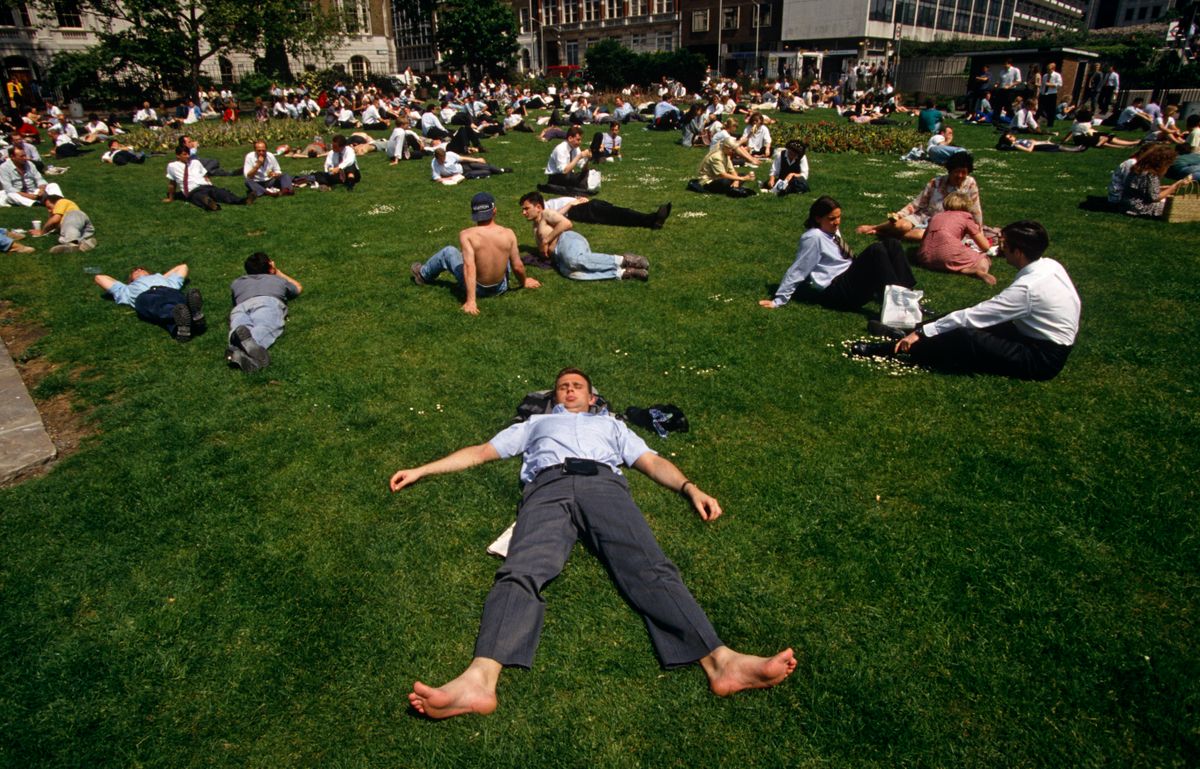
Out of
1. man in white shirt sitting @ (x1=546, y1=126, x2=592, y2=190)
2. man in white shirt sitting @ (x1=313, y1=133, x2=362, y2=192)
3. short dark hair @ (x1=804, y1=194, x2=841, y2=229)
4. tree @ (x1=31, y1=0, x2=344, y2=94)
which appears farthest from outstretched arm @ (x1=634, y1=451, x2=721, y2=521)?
tree @ (x1=31, y1=0, x2=344, y2=94)

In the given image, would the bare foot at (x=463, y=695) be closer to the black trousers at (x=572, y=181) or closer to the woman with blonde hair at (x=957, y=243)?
the woman with blonde hair at (x=957, y=243)

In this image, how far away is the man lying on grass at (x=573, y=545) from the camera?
10.9 feet

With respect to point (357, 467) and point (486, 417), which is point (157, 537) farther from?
point (486, 417)

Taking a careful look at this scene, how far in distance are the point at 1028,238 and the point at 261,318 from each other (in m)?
8.07

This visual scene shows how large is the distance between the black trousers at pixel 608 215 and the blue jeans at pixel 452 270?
12.5 ft

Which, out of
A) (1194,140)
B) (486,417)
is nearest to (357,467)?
(486,417)

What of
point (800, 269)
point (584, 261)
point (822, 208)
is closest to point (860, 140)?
point (822, 208)

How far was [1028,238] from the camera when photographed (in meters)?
5.82

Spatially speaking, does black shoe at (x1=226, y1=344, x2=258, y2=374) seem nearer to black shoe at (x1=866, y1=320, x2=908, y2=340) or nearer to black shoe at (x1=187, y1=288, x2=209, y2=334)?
black shoe at (x1=187, y1=288, x2=209, y2=334)

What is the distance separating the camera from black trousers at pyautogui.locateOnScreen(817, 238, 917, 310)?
25.1 ft

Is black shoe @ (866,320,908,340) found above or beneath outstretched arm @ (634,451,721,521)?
above

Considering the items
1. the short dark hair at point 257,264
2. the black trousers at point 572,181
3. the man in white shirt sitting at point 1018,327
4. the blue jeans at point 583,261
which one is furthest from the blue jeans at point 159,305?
the black trousers at point 572,181

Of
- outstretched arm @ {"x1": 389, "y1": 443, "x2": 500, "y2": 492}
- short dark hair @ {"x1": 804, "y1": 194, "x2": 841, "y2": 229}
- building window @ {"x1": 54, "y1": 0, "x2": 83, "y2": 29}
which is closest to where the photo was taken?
outstretched arm @ {"x1": 389, "y1": 443, "x2": 500, "y2": 492}

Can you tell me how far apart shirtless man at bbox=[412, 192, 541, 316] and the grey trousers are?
464 centimetres
